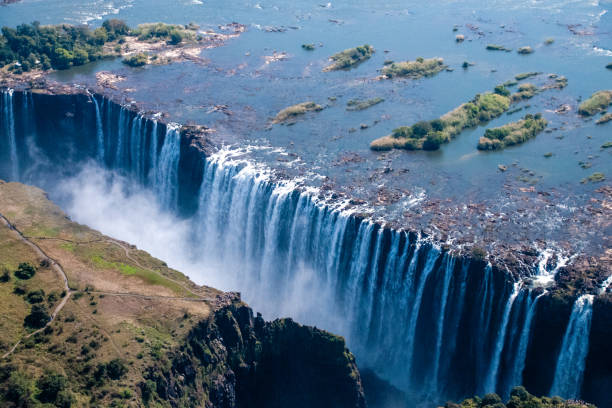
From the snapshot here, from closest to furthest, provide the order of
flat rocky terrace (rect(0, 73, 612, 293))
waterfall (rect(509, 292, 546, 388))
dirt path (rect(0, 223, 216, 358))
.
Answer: dirt path (rect(0, 223, 216, 358)) → waterfall (rect(509, 292, 546, 388)) → flat rocky terrace (rect(0, 73, 612, 293))

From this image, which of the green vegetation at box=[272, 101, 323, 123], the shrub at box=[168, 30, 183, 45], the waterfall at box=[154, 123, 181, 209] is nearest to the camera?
the waterfall at box=[154, 123, 181, 209]

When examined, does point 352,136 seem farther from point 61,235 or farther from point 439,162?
point 61,235

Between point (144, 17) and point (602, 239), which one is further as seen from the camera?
point (144, 17)

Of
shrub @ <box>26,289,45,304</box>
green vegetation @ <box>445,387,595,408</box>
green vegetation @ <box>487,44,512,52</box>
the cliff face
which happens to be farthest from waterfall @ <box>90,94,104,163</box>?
green vegetation @ <box>445,387,595,408</box>

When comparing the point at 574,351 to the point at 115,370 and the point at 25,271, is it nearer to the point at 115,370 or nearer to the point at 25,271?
the point at 115,370

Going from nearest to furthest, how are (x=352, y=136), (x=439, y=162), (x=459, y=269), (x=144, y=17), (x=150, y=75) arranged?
(x=459, y=269)
(x=439, y=162)
(x=352, y=136)
(x=150, y=75)
(x=144, y=17)

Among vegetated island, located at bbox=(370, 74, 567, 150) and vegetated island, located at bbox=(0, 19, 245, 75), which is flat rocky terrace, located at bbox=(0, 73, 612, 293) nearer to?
vegetated island, located at bbox=(370, 74, 567, 150)

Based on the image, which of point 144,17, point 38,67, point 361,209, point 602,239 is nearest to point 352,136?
point 361,209
